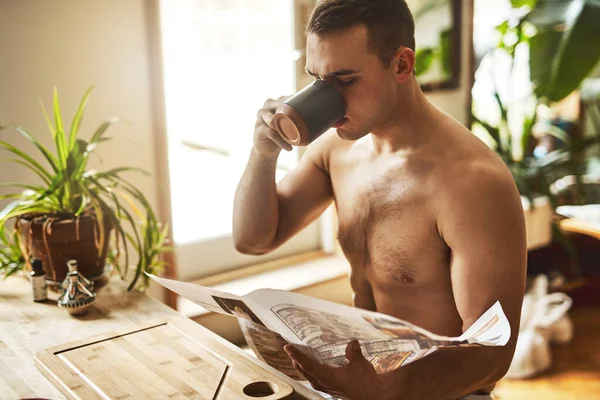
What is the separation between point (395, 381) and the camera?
3.05 feet

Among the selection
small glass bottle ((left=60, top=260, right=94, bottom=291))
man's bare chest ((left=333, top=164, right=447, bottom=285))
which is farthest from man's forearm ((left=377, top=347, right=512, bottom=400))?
small glass bottle ((left=60, top=260, right=94, bottom=291))

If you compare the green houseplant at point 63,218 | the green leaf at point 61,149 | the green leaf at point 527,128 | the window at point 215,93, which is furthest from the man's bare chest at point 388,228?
the green leaf at point 527,128

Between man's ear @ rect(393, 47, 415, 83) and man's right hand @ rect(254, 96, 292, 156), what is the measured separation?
0.22 meters

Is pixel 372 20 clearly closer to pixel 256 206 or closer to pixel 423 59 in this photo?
pixel 256 206

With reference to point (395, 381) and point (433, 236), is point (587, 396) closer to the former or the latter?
point (433, 236)

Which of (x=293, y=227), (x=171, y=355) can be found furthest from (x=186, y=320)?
(x=293, y=227)

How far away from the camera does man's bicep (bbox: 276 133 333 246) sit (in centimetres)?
148

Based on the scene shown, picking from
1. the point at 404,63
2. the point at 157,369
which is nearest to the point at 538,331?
the point at 404,63

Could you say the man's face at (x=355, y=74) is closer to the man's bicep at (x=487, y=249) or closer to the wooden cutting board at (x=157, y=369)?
the man's bicep at (x=487, y=249)

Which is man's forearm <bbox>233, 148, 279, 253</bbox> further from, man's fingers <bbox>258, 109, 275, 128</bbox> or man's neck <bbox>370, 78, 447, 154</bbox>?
man's neck <bbox>370, 78, 447, 154</bbox>

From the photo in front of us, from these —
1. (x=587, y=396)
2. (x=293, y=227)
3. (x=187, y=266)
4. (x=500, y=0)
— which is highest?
(x=500, y=0)

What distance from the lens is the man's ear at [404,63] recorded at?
1161mm

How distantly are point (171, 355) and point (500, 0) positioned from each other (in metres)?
2.82

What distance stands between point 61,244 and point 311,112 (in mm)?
625
